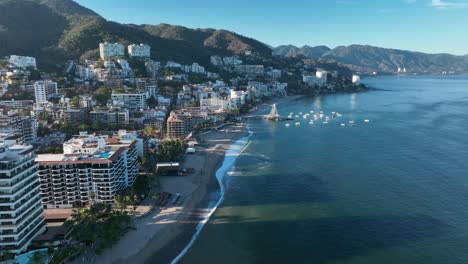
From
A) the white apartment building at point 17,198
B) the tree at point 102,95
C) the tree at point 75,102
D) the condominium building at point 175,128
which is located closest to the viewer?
the white apartment building at point 17,198

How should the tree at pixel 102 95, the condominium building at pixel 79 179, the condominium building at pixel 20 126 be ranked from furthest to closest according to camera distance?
the tree at pixel 102 95 < the condominium building at pixel 20 126 < the condominium building at pixel 79 179

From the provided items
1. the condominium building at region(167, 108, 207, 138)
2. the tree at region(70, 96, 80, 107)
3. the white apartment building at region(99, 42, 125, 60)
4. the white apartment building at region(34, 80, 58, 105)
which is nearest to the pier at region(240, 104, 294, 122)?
the condominium building at region(167, 108, 207, 138)

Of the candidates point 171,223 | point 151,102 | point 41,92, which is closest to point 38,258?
Result: point 171,223

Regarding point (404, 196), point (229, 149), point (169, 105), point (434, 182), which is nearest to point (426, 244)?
point (404, 196)

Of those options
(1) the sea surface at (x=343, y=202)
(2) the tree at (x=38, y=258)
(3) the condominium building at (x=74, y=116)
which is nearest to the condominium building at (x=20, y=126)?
(3) the condominium building at (x=74, y=116)

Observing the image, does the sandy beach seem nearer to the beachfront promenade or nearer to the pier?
the beachfront promenade

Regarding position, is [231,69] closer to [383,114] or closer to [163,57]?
[163,57]

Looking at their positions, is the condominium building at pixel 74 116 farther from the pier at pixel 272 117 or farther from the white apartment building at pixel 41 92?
the pier at pixel 272 117
